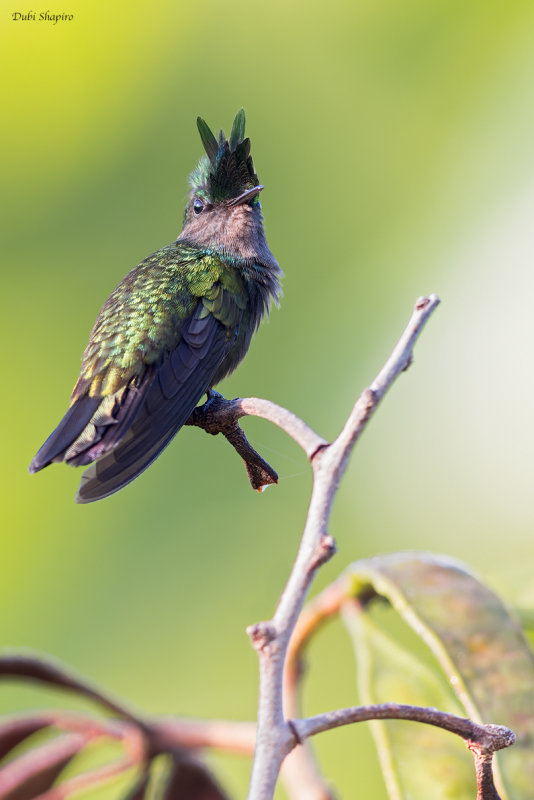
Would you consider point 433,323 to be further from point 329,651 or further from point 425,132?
point 329,651

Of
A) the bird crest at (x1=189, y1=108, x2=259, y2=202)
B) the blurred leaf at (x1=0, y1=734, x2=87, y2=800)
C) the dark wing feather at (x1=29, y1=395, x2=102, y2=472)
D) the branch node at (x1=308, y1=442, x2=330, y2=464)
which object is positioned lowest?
the blurred leaf at (x1=0, y1=734, x2=87, y2=800)

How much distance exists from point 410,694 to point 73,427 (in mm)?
703

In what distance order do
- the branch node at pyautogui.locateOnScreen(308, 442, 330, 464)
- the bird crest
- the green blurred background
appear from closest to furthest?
the branch node at pyautogui.locateOnScreen(308, 442, 330, 464) → the bird crest → the green blurred background

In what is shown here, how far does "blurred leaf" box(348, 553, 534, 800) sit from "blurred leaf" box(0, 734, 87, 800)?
54cm

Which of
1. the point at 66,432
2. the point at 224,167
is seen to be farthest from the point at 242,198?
the point at 66,432

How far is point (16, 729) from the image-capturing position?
5.00 feet

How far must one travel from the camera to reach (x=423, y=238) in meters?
3.40

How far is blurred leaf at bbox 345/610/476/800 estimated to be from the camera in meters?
1.28

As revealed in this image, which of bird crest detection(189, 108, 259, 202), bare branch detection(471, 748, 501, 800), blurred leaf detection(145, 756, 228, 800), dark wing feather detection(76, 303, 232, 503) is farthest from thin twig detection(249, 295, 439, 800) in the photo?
bird crest detection(189, 108, 259, 202)

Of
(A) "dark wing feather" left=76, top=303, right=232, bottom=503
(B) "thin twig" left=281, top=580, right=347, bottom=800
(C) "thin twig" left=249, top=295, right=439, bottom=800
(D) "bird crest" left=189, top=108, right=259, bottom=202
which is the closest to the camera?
(C) "thin twig" left=249, top=295, right=439, bottom=800

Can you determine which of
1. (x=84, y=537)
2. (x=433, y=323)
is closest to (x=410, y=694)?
(x=84, y=537)

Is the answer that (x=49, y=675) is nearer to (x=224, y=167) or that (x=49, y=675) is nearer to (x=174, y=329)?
(x=174, y=329)

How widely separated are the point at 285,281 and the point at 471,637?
188 cm

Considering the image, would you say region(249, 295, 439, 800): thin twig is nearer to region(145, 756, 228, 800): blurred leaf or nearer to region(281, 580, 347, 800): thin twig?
region(281, 580, 347, 800): thin twig
